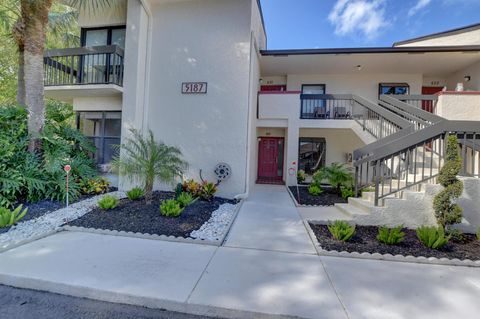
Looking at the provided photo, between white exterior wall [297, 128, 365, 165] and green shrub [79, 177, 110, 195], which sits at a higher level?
white exterior wall [297, 128, 365, 165]

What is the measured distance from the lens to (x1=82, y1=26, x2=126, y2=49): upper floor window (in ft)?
28.7

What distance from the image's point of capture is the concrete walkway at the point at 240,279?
247 centimetres

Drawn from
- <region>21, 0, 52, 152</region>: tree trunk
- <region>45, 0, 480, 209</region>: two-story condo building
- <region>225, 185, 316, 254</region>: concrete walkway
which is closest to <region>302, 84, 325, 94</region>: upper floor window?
<region>45, 0, 480, 209</region>: two-story condo building

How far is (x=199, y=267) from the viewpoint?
324 cm

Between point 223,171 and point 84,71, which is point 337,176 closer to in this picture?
point 223,171

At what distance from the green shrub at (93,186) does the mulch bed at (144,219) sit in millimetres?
1536

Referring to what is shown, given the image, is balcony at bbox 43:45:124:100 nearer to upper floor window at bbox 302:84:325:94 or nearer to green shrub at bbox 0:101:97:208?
green shrub at bbox 0:101:97:208

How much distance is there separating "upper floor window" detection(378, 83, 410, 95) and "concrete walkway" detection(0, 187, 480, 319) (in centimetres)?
973

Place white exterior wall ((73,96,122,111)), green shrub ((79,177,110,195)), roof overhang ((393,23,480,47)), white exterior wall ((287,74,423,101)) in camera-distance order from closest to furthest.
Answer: green shrub ((79,177,110,195))
white exterior wall ((73,96,122,111))
roof overhang ((393,23,480,47))
white exterior wall ((287,74,423,101))

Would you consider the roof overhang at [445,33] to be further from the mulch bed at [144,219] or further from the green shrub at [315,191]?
the mulch bed at [144,219]

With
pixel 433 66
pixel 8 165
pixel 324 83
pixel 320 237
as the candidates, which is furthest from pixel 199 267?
pixel 433 66

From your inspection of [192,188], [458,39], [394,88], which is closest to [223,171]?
[192,188]

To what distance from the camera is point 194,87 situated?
7859 millimetres

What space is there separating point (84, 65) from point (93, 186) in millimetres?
4475
